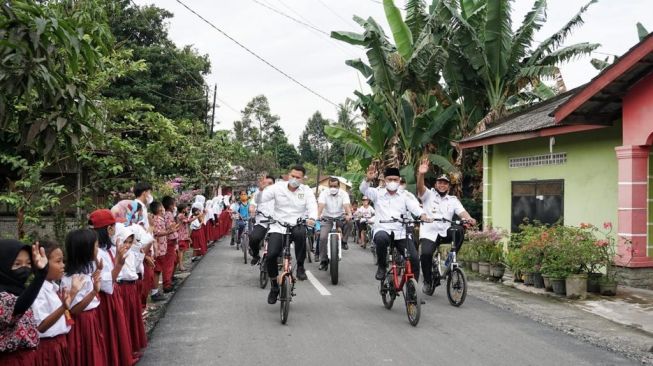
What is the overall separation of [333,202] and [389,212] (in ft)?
16.8

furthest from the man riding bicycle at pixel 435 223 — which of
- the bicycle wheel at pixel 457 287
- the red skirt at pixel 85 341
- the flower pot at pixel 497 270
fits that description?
the red skirt at pixel 85 341

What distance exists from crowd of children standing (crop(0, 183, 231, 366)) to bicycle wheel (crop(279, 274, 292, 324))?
70.0 inches

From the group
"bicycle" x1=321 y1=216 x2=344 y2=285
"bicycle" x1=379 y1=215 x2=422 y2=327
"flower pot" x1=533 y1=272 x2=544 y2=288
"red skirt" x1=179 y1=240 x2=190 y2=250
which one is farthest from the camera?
"red skirt" x1=179 y1=240 x2=190 y2=250

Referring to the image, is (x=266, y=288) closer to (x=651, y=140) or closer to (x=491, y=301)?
(x=491, y=301)

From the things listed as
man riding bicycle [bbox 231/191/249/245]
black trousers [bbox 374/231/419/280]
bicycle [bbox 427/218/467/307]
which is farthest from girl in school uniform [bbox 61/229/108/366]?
man riding bicycle [bbox 231/191/249/245]

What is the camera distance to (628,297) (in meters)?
10.1

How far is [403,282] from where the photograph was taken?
27.8ft

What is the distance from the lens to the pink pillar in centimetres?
1070

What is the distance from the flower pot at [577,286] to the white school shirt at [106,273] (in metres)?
7.47

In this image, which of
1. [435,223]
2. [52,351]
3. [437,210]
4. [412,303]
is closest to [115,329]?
[52,351]

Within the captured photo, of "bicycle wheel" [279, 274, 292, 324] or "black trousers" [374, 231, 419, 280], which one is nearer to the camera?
"bicycle wheel" [279, 274, 292, 324]

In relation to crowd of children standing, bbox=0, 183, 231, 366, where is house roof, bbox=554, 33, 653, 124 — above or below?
above

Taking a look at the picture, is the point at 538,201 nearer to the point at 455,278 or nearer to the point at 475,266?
the point at 475,266

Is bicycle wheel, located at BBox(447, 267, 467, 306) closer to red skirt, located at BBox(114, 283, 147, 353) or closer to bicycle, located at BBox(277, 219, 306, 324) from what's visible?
bicycle, located at BBox(277, 219, 306, 324)
